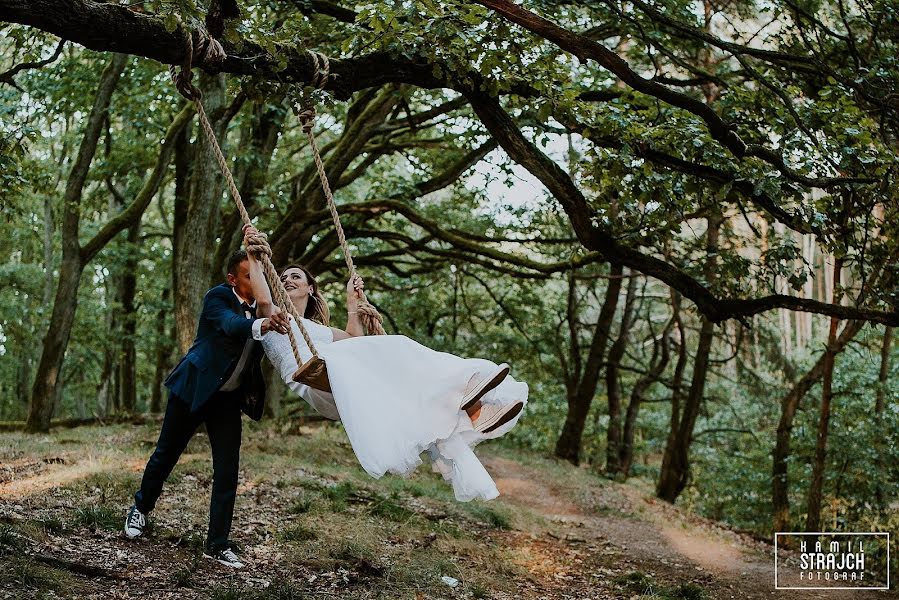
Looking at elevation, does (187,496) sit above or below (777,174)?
below

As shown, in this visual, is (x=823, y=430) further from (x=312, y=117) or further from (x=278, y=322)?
(x=278, y=322)

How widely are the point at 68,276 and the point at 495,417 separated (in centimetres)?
937

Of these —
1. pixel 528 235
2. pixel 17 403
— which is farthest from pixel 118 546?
pixel 17 403

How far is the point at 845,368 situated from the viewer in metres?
14.1

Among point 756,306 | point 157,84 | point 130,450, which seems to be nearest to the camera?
point 756,306

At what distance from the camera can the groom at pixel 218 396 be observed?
5.07m

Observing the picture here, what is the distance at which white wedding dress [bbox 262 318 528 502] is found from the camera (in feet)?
14.3

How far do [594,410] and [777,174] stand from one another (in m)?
17.7

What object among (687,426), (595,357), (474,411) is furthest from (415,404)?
(595,357)

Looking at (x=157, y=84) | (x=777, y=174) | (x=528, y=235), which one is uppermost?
(x=157, y=84)

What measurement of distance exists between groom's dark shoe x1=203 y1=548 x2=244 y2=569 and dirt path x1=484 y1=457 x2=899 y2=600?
9.21ft

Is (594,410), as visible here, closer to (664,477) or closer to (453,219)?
(664,477)

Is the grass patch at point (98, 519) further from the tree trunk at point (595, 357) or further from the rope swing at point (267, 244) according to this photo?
the tree trunk at point (595, 357)

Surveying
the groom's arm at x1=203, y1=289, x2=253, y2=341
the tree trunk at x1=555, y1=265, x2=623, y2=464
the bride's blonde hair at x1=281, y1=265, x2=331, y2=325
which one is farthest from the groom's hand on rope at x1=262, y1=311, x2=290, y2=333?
the tree trunk at x1=555, y1=265, x2=623, y2=464
